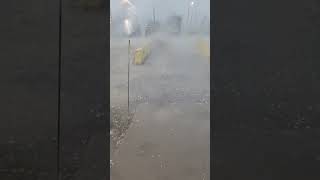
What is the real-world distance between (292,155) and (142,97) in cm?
81

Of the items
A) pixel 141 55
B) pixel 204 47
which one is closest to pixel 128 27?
pixel 141 55

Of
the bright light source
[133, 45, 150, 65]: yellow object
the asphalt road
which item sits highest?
the bright light source

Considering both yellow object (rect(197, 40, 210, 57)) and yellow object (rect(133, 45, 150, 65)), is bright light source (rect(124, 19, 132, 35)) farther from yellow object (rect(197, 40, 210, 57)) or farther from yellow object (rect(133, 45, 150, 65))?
yellow object (rect(197, 40, 210, 57))

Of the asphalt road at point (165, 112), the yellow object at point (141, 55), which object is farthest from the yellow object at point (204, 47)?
the yellow object at point (141, 55)

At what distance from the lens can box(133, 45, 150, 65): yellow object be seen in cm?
183

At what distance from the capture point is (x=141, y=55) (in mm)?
1833

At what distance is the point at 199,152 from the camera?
180cm

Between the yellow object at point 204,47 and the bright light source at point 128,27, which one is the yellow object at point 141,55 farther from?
the yellow object at point 204,47

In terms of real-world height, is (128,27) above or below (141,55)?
above

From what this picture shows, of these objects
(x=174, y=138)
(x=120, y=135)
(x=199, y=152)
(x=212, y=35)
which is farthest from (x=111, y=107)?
(x=212, y=35)

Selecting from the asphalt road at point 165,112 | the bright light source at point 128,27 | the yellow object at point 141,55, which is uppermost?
the bright light source at point 128,27

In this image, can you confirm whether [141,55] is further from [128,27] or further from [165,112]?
[165,112]

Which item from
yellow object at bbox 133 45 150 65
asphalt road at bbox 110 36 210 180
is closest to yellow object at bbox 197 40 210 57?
asphalt road at bbox 110 36 210 180

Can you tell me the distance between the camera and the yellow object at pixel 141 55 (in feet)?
5.99
